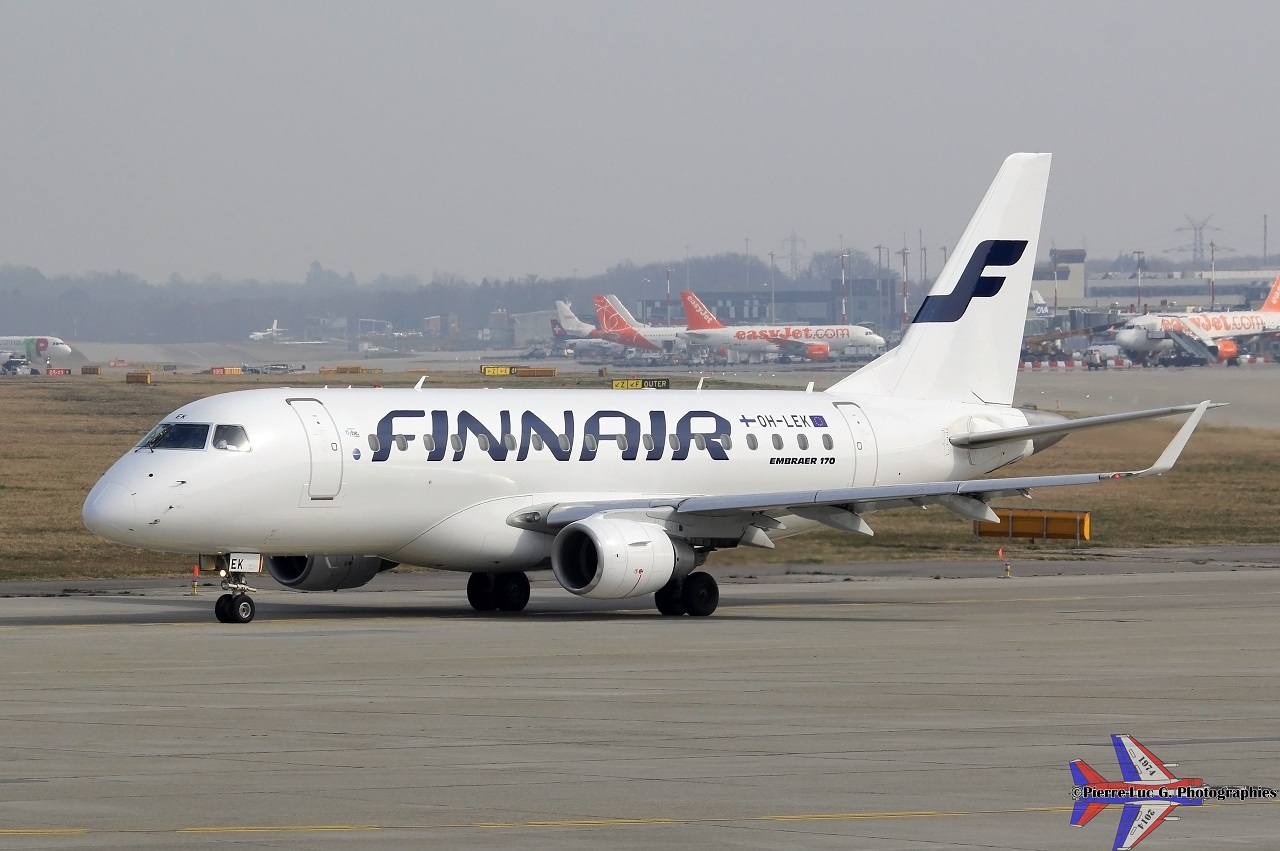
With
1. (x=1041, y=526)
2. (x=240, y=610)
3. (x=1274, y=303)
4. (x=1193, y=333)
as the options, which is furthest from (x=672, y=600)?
(x=1274, y=303)

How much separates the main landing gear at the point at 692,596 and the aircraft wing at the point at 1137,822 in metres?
20.5

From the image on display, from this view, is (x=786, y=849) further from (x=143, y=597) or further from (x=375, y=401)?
(x=143, y=597)

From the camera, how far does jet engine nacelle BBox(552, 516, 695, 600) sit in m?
32.2

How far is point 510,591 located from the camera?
35906mm

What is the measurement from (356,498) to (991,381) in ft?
53.5

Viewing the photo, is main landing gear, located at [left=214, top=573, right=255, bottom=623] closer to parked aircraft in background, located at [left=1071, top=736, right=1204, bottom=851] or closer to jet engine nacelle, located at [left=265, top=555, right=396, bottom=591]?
jet engine nacelle, located at [left=265, top=555, right=396, bottom=591]

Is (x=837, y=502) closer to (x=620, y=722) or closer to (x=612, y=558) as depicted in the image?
(x=612, y=558)

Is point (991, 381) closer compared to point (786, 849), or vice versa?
point (786, 849)

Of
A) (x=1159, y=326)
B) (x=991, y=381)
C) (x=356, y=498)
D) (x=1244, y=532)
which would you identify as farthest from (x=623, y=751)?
(x=1159, y=326)

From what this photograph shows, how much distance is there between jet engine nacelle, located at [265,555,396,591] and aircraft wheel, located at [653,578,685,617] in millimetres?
5060

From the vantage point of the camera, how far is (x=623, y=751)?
56.0ft

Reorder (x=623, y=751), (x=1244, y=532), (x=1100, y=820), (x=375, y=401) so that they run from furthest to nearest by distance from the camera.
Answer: (x=1244, y=532) → (x=375, y=401) → (x=623, y=751) → (x=1100, y=820)

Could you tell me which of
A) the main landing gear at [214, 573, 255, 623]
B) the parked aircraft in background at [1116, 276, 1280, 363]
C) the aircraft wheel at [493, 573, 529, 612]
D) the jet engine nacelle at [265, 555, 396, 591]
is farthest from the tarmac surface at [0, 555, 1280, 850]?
the parked aircraft in background at [1116, 276, 1280, 363]

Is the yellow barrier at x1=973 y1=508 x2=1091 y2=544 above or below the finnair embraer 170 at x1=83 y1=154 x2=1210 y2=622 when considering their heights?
below
